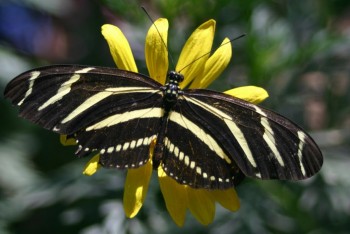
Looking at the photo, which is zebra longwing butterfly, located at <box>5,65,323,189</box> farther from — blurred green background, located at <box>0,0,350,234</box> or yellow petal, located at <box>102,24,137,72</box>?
blurred green background, located at <box>0,0,350,234</box>

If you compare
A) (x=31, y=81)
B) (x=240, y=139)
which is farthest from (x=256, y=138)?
(x=31, y=81)

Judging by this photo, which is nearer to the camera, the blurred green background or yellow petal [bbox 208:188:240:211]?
yellow petal [bbox 208:188:240:211]

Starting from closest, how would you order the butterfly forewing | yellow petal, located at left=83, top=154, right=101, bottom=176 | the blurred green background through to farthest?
the butterfly forewing
yellow petal, located at left=83, top=154, right=101, bottom=176
the blurred green background

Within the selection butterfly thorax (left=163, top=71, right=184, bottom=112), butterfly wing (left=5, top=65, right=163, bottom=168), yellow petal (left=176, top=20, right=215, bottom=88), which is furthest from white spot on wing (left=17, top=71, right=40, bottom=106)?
yellow petal (left=176, top=20, right=215, bottom=88)

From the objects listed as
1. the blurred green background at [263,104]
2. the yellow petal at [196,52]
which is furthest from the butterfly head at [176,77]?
the blurred green background at [263,104]

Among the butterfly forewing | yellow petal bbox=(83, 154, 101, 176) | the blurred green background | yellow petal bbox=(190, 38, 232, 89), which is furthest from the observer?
the blurred green background

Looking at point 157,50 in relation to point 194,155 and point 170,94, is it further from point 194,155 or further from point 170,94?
point 194,155

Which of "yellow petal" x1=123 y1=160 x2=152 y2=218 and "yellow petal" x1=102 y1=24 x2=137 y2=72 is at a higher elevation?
"yellow petal" x1=102 y1=24 x2=137 y2=72

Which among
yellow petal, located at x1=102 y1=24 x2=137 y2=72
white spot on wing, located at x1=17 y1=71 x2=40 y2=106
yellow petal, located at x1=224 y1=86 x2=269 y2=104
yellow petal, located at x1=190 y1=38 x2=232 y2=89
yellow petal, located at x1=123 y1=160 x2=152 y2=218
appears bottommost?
yellow petal, located at x1=123 y1=160 x2=152 y2=218
